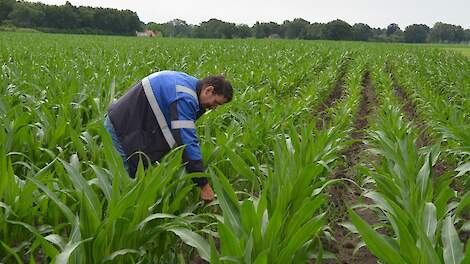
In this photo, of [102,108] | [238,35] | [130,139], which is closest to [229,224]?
[130,139]

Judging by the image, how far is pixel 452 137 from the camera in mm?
4887

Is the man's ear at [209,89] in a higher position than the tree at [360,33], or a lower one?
higher

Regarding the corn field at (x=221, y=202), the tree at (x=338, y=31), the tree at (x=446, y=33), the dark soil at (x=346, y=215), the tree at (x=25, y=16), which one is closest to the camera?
the corn field at (x=221, y=202)

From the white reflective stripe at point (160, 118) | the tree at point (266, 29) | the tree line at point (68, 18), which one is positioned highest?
the white reflective stripe at point (160, 118)

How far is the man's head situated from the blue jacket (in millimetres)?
71

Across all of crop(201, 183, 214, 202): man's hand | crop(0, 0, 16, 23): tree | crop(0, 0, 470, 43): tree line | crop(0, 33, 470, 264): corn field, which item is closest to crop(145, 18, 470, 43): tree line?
crop(0, 0, 470, 43): tree line

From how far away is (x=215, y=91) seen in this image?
333 cm

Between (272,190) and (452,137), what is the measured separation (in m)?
2.73

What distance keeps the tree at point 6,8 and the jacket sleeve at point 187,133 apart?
211ft

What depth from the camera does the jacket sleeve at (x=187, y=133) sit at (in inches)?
124

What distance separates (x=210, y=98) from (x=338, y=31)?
69712 mm

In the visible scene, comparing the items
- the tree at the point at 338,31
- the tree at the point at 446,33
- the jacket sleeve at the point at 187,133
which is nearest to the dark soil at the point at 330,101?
the jacket sleeve at the point at 187,133

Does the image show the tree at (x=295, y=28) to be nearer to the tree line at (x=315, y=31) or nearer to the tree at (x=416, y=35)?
the tree line at (x=315, y=31)

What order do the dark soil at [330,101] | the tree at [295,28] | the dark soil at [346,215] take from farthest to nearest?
the tree at [295,28], the dark soil at [330,101], the dark soil at [346,215]
